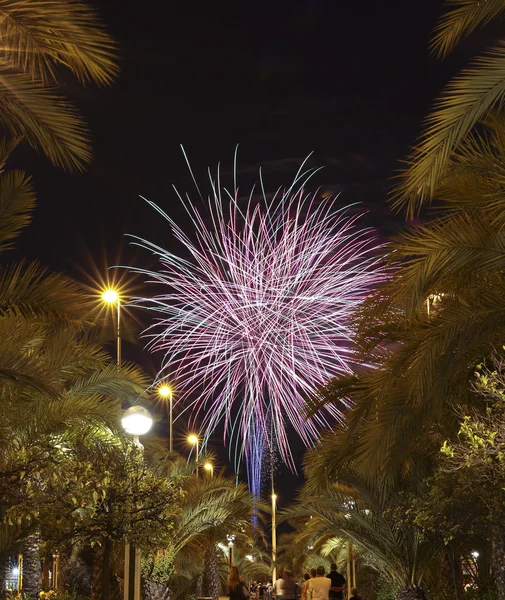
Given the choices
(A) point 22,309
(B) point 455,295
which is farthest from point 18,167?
(B) point 455,295

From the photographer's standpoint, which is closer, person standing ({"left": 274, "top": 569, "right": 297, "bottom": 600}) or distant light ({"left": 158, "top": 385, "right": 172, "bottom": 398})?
person standing ({"left": 274, "top": 569, "right": 297, "bottom": 600})

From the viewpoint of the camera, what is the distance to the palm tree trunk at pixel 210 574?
29.3 m

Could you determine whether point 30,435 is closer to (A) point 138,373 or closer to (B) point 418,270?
(A) point 138,373

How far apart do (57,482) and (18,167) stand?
386cm

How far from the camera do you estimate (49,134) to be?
8984 millimetres

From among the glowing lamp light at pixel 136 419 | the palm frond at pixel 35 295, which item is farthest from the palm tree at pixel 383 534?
the palm frond at pixel 35 295

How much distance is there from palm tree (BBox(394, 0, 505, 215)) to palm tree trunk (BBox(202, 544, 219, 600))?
22.1 metres

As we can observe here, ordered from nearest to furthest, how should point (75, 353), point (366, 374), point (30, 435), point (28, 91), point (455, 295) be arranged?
1. point (28, 91)
2. point (455, 295)
3. point (366, 374)
4. point (30, 435)
5. point (75, 353)

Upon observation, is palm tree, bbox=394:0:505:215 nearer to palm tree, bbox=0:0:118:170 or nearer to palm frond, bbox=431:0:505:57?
palm frond, bbox=431:0:505:57

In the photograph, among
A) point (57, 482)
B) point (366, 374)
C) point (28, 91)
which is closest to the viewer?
point (28, 91)

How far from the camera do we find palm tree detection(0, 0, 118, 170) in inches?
312

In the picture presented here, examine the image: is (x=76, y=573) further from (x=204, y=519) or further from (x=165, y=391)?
(x=165, y=391)

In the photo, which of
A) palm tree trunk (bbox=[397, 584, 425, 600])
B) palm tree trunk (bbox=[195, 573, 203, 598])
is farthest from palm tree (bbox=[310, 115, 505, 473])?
palm tree trunk (bbox=[195, 573, 203, 598])

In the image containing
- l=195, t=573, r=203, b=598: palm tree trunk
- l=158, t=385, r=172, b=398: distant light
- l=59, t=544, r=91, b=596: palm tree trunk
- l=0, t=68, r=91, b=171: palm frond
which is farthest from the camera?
l=195, t=573, r=203, b=598: palm tree trunk
